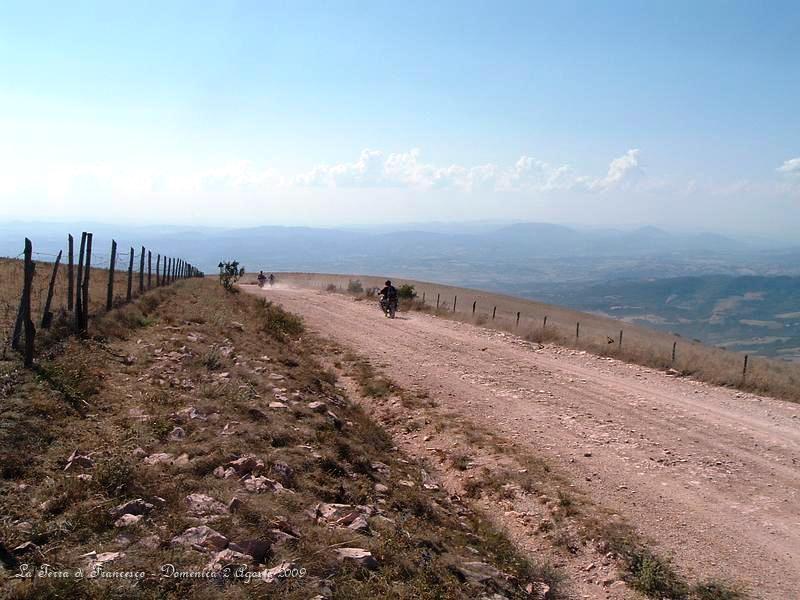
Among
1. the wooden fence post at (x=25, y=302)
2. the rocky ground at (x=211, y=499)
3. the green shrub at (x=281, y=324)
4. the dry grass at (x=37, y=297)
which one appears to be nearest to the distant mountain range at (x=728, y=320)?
the green shrub at (x=281, y=324)

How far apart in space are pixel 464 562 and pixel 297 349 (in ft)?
39.3

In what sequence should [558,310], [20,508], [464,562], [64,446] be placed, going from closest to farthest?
1. [20,508]
2. [464,562]
3. [64,446]
4. [558,310]

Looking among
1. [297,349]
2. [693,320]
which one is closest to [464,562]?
[297,349]

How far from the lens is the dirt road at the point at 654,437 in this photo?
7.36 m

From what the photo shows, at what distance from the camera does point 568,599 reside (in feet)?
20.3

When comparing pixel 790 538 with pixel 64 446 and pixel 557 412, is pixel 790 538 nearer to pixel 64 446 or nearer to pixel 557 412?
pixel 557 412

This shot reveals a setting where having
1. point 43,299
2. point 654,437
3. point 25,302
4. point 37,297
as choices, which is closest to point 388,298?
point 43,299

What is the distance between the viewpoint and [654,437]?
10945mm

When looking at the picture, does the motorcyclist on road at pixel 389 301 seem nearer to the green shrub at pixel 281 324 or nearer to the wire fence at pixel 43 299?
the green shrub at pixel 281 324

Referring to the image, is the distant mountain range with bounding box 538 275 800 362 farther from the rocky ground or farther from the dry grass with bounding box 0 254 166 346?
the rocky ground

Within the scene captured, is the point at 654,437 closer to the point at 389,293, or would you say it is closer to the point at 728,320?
the point at 389,293

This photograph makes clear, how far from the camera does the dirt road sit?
7355mm

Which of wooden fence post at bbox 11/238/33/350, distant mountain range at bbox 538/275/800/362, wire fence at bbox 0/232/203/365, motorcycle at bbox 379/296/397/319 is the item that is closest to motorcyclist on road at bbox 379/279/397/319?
motorcycle at bbox 379/296/397/319

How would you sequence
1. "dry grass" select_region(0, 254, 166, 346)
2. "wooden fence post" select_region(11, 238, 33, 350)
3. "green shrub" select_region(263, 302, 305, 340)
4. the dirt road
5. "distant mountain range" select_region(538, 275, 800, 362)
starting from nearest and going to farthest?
the dirt road
"wooden fence post" select_region(11, 238, 33, 350)
"dry grass" select_region(0, 254, 166, 346)
"green shrub" select_region(263, 302, 305, 340)
"distant mountain range" select_region(538, 275, 800, 362)
